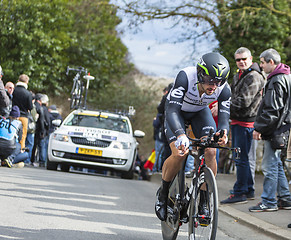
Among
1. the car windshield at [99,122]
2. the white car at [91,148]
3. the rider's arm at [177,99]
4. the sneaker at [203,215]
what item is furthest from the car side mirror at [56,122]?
the sneaker at [203,215]

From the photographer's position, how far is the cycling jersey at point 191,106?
5180 millimetres

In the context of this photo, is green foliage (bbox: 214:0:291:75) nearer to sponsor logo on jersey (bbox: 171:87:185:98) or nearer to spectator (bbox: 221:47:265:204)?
spectator (bbox: 221:47:265:204)

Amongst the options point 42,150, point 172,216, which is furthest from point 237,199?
point 42,150

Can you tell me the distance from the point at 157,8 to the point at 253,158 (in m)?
11.4

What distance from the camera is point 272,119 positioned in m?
7.36

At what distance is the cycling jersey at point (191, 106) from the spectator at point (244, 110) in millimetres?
2847

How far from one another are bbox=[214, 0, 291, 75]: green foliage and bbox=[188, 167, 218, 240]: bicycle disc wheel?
13562mm

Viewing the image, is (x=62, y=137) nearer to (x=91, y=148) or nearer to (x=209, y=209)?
(x=91, y=148)

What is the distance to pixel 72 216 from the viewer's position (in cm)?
670

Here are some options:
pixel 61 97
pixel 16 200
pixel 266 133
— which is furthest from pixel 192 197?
pixel 61 97

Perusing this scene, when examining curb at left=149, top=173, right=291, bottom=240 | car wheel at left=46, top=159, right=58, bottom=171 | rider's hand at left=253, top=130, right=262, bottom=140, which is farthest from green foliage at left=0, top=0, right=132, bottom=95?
curb at left=149, top=173, right=291, bottom=240

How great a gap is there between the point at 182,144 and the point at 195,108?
2.95 ft

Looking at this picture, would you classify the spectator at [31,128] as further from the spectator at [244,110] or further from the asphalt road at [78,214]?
the spectator at [244,110]

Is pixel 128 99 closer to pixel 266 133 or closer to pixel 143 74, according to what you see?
pixel 143 74
